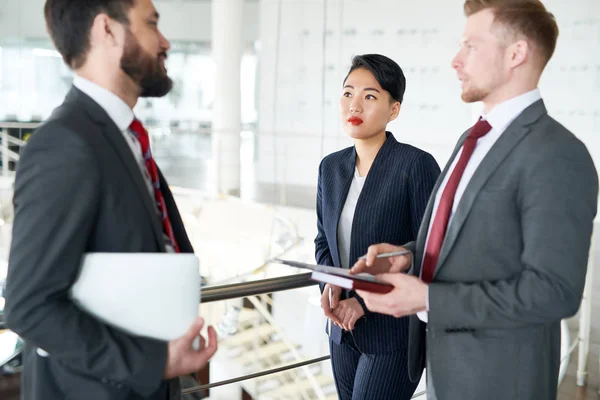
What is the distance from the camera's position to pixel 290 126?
27.9 feet

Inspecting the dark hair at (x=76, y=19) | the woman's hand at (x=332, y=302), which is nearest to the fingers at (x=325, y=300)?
the woman's hand at (x=332, y=302)

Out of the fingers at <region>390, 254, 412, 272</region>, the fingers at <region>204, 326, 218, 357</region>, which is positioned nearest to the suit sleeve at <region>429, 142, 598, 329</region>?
the fingers at <region>390, 254, 412, 272</region>

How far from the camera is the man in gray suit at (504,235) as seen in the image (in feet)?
2.84

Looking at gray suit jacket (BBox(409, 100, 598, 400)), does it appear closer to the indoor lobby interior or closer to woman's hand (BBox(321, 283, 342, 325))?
woman's hand (BBox(321, 283, 342, 325))

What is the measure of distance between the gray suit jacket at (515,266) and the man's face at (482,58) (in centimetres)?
7

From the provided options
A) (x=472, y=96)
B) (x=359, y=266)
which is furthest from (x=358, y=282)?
(x=472, y=96)

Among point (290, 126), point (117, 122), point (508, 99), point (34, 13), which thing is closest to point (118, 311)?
point (117, 122)

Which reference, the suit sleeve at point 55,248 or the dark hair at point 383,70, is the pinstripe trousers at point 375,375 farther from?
the suit sleeve at point 55,248

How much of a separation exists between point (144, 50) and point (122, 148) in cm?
13

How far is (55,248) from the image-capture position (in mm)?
693

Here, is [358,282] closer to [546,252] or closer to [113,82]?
[546,252]

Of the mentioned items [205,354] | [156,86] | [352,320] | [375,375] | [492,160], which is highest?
[156,86]

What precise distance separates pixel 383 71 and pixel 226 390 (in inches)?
194

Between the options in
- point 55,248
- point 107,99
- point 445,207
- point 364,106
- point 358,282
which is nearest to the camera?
point 55,248
